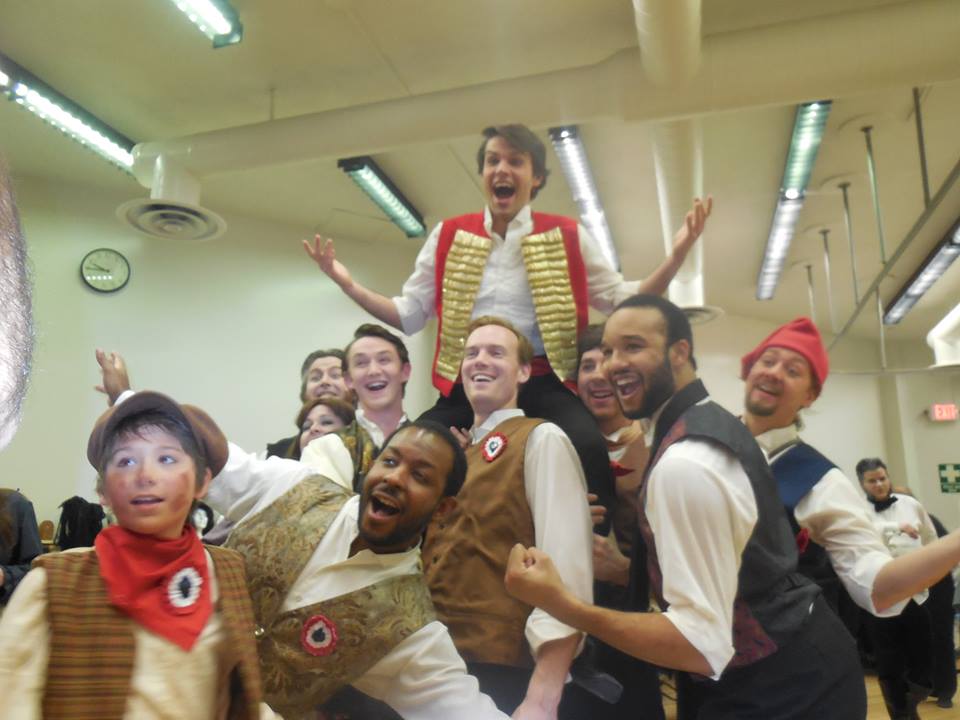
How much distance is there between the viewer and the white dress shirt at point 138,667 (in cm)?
89

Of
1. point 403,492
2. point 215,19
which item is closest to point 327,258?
point 403,492

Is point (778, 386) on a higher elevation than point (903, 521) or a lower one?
higher

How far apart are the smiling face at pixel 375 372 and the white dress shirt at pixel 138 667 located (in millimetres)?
622

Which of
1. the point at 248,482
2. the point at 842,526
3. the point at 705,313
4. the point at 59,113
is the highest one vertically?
the point at 59,113

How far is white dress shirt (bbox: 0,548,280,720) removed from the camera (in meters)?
0.89

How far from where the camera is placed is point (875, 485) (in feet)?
7.63

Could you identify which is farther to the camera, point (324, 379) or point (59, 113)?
point (59, 113)

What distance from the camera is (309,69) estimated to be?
10.0ft

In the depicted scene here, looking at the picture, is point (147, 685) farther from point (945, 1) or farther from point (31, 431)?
point (945, 1)

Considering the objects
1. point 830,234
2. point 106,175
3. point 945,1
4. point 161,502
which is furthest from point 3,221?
point 830,234

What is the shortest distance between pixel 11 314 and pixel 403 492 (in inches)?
32.6

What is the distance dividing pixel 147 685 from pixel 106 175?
156cm

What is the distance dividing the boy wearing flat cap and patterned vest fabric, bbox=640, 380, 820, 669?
0.66 metres

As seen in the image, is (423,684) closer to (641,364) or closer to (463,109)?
(641,364)
